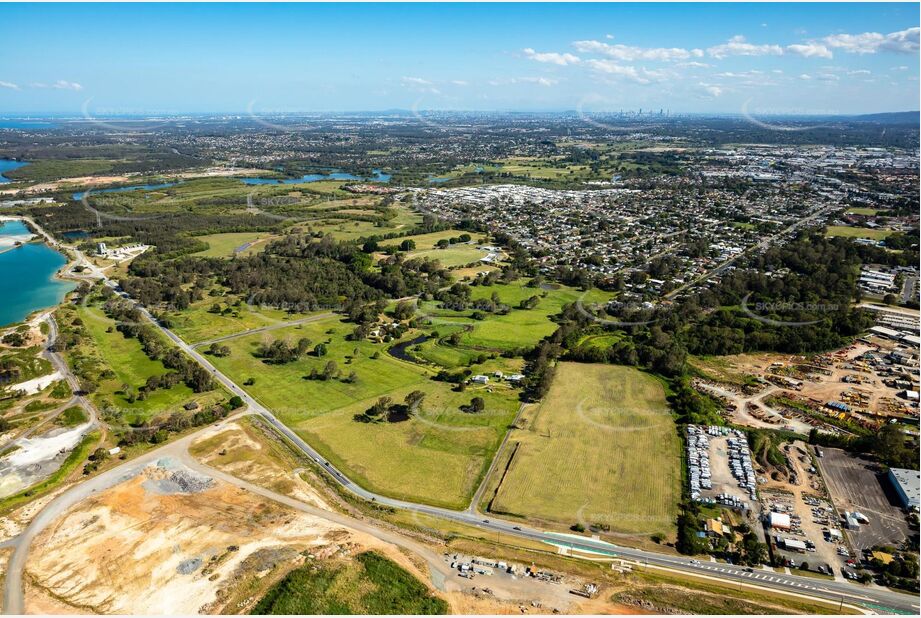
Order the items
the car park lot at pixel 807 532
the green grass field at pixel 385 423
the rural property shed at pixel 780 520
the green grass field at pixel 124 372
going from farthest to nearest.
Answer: the green grass field at pixel 124 372 < the green grass field at pixel 385 423 < the rural property shed at pixel 780 520 < the car park lot at pixel 807 532

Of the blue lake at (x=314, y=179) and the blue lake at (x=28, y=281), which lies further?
the blue lake at (x=314, y=179)

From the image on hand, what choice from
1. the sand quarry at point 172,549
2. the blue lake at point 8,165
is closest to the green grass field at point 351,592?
the sand quarry at point 172,549

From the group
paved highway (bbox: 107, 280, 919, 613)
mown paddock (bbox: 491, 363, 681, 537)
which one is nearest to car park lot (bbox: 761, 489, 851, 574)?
paved highway (bbox: 107, 280, 919, 613)


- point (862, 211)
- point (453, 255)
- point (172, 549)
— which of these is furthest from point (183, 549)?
→ point (862, 211)

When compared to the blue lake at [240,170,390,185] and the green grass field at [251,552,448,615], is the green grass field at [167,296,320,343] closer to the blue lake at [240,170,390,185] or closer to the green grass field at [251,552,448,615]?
the green grass field at [251,552,448,615]

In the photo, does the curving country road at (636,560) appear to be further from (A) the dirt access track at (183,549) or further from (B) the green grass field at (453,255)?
(B) the green grass field at (453,255)
